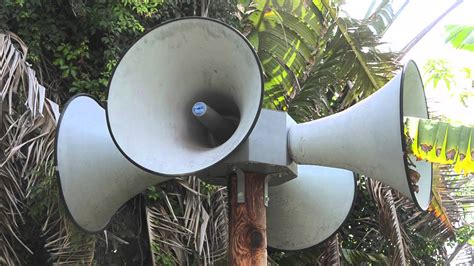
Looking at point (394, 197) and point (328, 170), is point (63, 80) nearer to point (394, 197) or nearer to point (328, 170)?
point (328, 170)

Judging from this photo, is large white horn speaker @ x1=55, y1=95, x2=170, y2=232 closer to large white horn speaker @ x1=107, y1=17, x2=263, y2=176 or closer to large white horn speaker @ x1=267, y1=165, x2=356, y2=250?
large white horn speaker @ x1=107, y1=17, x2=263, y2=176

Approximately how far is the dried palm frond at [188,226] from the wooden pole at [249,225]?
1.60m

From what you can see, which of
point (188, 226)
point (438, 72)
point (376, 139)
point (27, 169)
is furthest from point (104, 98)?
point (438, 72)

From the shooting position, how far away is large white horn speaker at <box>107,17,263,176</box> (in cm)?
308

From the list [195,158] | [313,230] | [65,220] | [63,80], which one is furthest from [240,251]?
[63,80]

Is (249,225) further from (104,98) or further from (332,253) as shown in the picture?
(332,253)

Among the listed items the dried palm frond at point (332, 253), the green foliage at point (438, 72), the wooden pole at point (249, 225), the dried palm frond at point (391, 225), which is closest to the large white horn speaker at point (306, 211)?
the wooden pole at point (249, 225)

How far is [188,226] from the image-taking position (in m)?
5.12

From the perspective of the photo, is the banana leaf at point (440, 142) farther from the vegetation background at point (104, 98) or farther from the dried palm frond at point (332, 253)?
the dried palm frond at point (332, 253)

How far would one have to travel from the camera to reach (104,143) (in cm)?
361

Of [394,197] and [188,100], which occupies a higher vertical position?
[188,100]

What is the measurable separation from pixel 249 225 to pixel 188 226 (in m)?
1.86

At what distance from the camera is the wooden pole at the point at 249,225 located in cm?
330

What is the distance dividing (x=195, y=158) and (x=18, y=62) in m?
2.27
